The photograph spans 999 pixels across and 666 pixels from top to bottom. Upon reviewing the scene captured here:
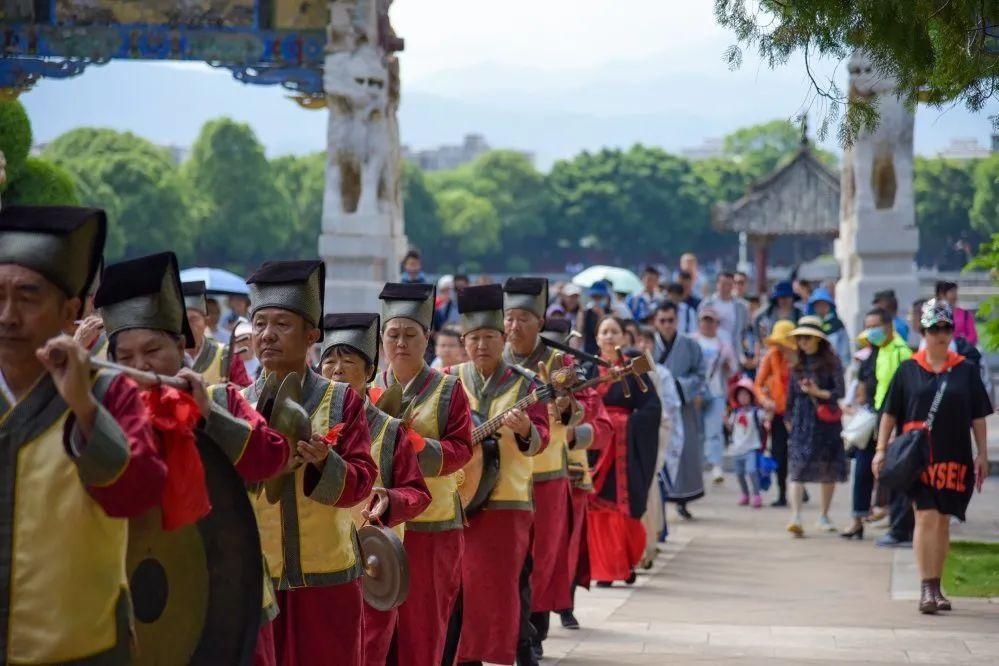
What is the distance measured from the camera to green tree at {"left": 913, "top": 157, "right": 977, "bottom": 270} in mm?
97312

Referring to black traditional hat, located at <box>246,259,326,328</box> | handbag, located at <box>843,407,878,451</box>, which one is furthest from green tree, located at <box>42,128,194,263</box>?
black traditional hat, located at <box>246,259,326,328</box>

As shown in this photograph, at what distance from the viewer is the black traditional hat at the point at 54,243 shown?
4.79 metres

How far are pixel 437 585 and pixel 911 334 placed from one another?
1226 centimetres

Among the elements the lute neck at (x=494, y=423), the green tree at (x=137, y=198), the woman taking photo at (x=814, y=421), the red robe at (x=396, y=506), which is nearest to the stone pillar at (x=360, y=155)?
the woman taking photo at (x=814, y=421)

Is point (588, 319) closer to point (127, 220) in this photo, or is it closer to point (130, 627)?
point (130, 627)

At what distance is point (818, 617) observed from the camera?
39.9 ft

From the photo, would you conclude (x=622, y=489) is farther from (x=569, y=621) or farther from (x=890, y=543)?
(x=890, y=543)

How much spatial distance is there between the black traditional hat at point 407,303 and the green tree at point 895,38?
1838mm

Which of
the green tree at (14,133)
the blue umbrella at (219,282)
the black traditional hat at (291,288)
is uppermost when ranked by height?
the green tree at (14,133)

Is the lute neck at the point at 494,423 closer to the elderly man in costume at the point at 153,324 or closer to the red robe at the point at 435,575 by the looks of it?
the red robe at the point at 435,575

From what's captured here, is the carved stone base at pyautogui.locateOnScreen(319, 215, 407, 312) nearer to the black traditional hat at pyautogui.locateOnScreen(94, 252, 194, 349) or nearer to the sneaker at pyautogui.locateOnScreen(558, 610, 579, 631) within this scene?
the sneaker at pyautogui.locateOnScreen(558, 610, 579, 631)

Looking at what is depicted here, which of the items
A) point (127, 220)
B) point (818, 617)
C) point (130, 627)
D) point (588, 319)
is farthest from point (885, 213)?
point (127, 220)

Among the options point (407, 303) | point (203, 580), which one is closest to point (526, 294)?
point (407, 303)

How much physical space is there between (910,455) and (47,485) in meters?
7.79
